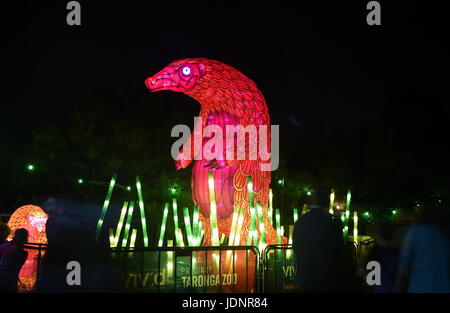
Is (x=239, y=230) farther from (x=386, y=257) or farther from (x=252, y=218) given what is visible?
(x=386, y=257)

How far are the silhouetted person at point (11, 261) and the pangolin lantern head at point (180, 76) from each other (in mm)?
4734

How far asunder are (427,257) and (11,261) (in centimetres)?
445

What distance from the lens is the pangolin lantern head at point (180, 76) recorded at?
8.93 meters

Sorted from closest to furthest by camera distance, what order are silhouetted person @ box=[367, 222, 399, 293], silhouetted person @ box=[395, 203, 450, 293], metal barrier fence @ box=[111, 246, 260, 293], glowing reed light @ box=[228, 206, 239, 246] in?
silhouetted person @ box=[395, 203, 450, 293] → silhouetted person @ box=[367, 222, 399, 293] → metal barrier fence @ box=[111, 246, 260, 293] → glowing reed light @ box=[228, 206, 239, 246]

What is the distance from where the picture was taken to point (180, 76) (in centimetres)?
894

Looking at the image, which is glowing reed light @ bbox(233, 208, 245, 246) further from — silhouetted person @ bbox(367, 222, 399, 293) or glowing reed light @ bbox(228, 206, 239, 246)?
silhouetted person @ bbox(367, 222, 399, 293)

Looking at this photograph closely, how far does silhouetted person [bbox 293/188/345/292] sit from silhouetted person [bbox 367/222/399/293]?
904mm

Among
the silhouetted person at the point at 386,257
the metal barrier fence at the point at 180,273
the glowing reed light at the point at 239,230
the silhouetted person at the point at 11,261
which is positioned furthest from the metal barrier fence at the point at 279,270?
the silhouetted person at the point at 11,261

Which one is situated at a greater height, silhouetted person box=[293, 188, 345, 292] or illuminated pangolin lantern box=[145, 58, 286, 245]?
illuminated pangolin lantern box=[145, 58, 286, 245]

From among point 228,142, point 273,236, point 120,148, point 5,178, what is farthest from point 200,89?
point 5,178

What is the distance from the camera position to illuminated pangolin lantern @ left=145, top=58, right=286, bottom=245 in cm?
898

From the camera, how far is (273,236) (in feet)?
30.4

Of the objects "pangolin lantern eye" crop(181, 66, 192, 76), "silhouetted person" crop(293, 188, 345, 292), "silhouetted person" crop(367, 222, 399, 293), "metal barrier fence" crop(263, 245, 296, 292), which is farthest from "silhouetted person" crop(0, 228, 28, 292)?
"pangolin lantern eye" crop(181, 66, 192, 76)
